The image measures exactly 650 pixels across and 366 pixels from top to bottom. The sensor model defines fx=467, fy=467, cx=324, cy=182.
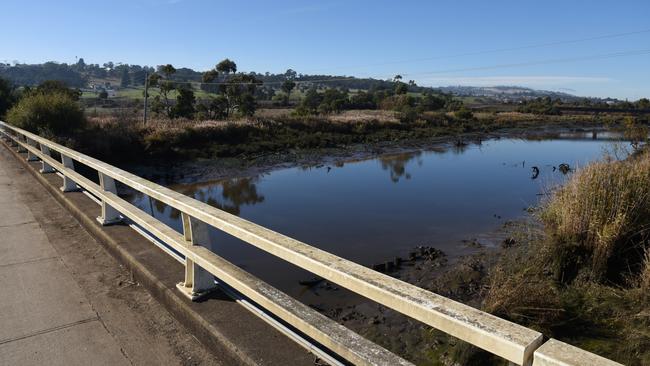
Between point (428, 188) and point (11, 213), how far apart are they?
52.9 feet

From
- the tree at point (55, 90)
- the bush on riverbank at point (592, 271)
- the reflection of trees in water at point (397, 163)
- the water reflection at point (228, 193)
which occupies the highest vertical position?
the tree at point (55, 90)

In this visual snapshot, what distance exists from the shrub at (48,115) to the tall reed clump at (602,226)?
21405mm

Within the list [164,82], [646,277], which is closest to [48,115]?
[164,82]

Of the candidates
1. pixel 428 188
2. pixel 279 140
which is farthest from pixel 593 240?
pixel 279 140

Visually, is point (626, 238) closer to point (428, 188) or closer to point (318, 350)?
point (318, 350)

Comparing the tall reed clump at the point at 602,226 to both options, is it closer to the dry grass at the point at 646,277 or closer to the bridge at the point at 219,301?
the dry grass at the point at 646,277

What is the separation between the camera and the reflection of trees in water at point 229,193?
17.1m

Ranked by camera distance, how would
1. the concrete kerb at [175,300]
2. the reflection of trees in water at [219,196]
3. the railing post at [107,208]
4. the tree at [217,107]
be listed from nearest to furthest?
the concrete kerb at [175,300] < the railing post at [107,208] < the reflection of trees in water at [219,196] < the tree at [217,107]

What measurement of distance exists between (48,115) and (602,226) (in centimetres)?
2417

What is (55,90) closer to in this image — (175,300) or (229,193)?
(229,193)

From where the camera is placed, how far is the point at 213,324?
326cm

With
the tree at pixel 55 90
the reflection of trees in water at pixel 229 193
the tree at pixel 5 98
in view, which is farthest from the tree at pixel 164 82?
the reflection of trees in water at pixel 229 193

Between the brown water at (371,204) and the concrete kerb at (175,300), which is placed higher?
the concrete kerb at (175,300)

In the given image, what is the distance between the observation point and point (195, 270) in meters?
3.68
